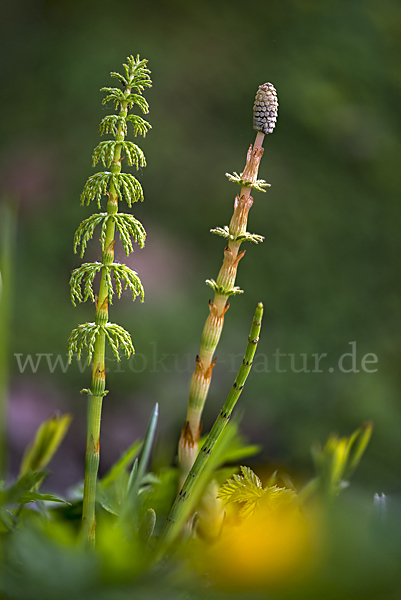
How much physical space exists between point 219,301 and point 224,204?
75 centimetres

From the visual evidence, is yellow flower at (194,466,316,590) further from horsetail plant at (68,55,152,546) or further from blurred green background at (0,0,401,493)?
blurred green background at (0,0,401,493)

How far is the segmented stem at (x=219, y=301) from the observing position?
178 mm

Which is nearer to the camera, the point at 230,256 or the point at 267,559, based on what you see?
the point at 267,559

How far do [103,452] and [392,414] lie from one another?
0.45 m

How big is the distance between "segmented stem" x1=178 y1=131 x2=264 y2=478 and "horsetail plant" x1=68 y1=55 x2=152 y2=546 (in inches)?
1.3

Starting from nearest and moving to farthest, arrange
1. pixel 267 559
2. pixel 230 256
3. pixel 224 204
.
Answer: pixel 267 559 → pixel 230 256 → pixel 224 204

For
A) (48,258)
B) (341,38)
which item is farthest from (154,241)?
(341,38)

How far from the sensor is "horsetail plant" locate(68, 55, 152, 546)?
158 mm

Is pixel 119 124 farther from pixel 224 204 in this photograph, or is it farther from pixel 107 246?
pixel 224 204

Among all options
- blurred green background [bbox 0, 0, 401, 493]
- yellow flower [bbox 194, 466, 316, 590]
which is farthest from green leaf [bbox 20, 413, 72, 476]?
blurred green background [bbox 0, 0, 401, 493]

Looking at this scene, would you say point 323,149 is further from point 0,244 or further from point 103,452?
point 0,244

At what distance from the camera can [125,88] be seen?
17cm

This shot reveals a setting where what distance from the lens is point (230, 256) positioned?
0.60ft

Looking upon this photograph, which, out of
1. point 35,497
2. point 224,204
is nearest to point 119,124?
point 35,497
